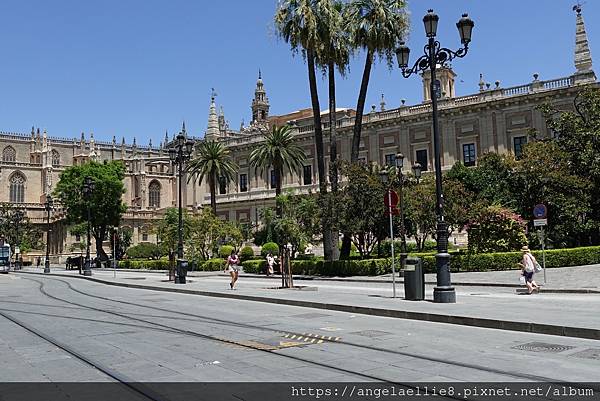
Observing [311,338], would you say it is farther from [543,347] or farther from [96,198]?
[96,198]

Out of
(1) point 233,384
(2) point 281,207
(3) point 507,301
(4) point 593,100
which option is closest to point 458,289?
(3) point 507,301

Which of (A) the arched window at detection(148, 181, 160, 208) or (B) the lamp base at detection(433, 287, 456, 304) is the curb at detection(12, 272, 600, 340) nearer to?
(B) the lamp base at detection(433, 287, 456, 304)

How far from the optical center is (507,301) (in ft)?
53.3

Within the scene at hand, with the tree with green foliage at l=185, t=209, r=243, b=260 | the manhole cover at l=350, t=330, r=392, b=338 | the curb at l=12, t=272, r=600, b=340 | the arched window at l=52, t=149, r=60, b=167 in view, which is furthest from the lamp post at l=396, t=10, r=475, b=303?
the arched window at l=52, t=149, r=60, b=167

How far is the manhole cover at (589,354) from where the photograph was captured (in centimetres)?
844

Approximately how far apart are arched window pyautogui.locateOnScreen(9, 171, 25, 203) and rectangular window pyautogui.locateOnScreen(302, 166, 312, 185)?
57919 mm

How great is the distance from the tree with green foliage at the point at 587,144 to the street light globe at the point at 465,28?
19952 mm

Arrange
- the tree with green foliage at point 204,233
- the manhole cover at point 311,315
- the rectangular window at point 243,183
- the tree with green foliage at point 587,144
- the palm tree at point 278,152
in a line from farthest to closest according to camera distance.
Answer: the rectangular window at point 243,183, the palm tree at point 278,152, the tree with green foliage at point 204,233, the tree with green foliage at point 587,144, the manhole cover at point 311,315

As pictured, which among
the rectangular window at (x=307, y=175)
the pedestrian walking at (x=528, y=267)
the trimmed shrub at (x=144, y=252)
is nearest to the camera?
the pedestrian walking at (x=528, y=267)

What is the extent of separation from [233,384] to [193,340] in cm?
370

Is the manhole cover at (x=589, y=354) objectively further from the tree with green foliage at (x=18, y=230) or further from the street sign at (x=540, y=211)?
the tree with green foliage at (x=18, y=230)

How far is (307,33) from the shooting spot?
32.1 m

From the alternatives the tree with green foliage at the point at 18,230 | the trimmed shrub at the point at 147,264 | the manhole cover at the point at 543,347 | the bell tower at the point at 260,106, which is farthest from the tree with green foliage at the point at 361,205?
the bell tower at the point at 260,106

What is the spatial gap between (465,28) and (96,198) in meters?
59.5
